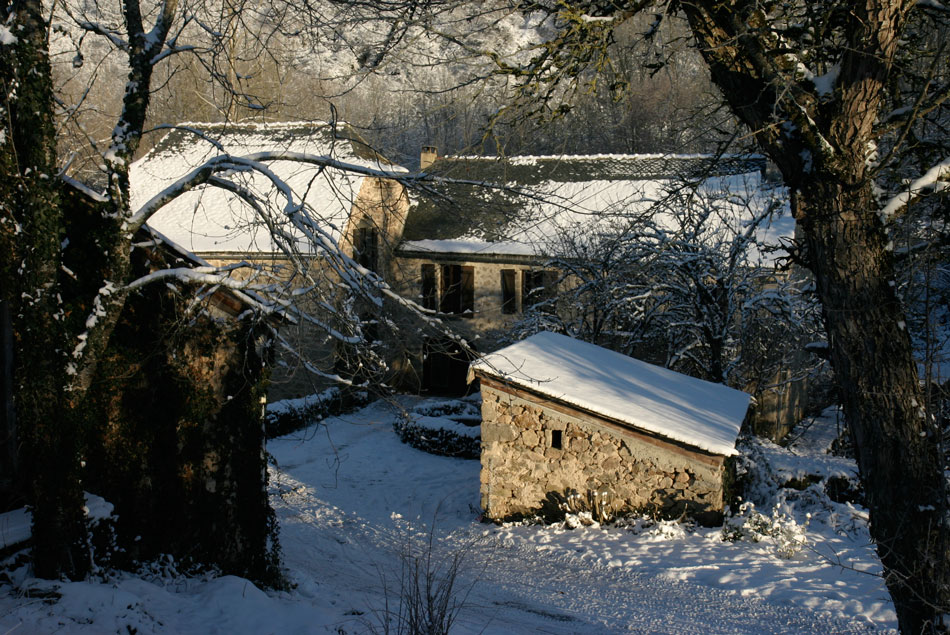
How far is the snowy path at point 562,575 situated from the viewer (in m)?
6.69

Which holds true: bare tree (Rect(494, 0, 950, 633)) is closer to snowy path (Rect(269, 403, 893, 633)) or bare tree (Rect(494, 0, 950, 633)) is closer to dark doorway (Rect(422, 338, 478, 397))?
snowy path (Rect(269, 403, 893, 633))

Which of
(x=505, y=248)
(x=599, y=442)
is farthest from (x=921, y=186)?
(x=505, y=248)

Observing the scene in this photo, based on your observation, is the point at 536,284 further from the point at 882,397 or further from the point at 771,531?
the point at 882,397

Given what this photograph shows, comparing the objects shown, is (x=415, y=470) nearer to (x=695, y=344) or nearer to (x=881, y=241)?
(x=695, y=344)

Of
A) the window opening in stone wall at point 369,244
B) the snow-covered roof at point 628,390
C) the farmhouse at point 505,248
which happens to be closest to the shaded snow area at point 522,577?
the snow-covered roof at point 628,390

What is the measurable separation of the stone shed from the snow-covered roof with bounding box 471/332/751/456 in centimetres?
2

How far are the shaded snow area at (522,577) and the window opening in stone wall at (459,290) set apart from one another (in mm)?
8787

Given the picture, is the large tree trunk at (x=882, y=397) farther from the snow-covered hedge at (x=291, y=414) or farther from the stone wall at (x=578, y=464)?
the snow-covered hedge at (x=291, y=414)

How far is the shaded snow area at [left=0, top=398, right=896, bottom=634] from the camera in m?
5.33

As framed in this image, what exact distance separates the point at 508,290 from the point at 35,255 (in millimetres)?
16733

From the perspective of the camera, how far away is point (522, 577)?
845cm

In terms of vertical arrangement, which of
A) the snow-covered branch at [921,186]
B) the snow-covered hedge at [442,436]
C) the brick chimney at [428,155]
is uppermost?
the brick chimney at [428,155]

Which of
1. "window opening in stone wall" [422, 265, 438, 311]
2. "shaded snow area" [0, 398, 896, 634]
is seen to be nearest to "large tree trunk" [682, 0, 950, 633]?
"shaded snow area" [0, 398, 896, 634]

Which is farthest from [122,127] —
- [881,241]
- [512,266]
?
[512,266]
